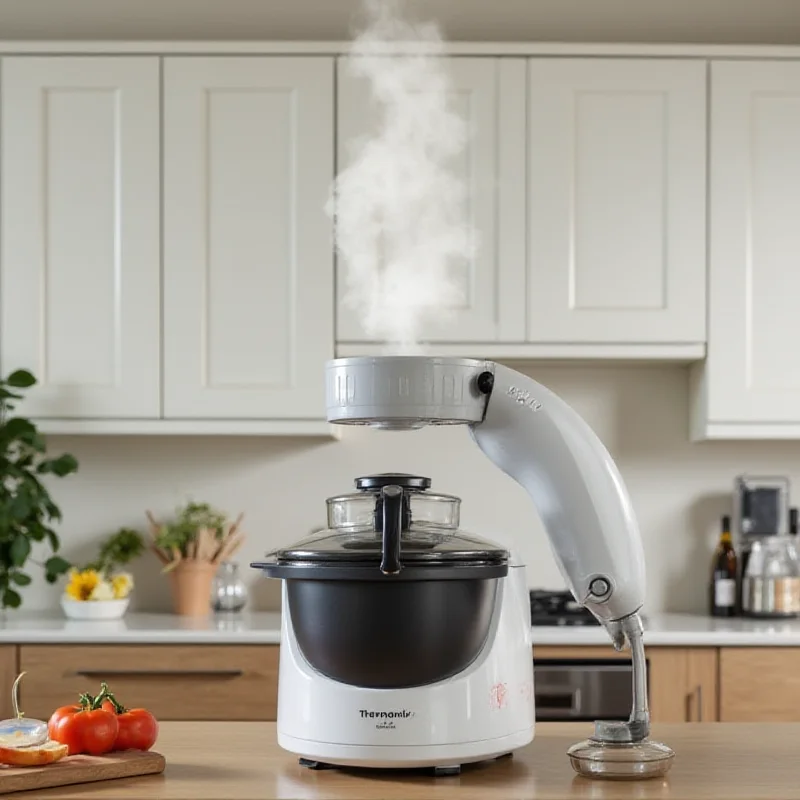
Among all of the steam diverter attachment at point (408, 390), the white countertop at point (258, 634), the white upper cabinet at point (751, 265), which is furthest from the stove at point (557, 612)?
the steam diverter attachment at point (408, 390)

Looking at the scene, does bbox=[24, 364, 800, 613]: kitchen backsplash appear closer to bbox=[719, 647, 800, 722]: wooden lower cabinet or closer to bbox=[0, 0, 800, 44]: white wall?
bbox=[719, 647, 800, 722]: wooden lower cabinet

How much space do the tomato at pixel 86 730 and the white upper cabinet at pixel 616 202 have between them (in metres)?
1.97

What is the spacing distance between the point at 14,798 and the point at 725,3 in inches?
123

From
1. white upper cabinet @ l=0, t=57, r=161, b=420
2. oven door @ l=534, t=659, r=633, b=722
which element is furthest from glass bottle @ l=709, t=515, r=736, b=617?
white upper cabinet @ l=0, t=57, r=161, b=420

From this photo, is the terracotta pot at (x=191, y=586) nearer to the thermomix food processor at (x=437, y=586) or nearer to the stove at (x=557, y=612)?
the stove at (x=557, y=612)

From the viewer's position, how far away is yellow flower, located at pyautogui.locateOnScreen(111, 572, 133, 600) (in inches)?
125

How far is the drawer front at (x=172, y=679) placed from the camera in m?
2.87

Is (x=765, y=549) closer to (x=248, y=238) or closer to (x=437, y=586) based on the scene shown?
(x=248, y=238)

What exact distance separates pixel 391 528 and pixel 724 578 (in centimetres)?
227

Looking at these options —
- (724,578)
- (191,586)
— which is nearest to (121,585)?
(191,586)

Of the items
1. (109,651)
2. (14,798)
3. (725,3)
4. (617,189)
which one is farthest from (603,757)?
(725,3)

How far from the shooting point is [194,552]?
3.29m

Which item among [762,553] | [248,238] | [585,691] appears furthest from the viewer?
[762,553]

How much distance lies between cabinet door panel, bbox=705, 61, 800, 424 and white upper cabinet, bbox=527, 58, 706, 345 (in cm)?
5
